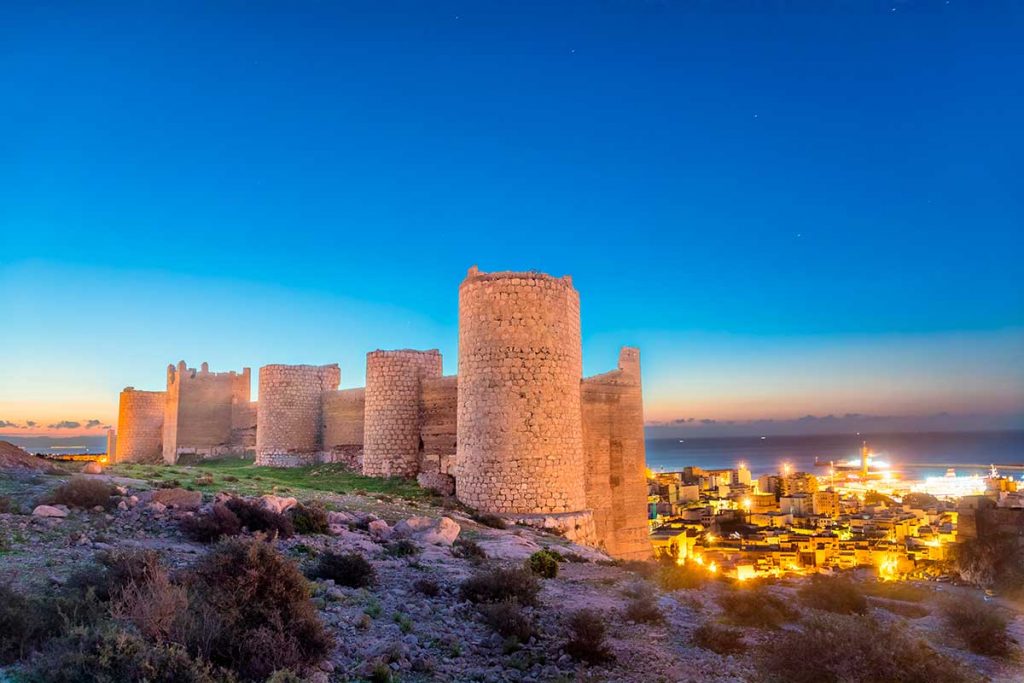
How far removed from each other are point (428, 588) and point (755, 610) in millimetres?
3751

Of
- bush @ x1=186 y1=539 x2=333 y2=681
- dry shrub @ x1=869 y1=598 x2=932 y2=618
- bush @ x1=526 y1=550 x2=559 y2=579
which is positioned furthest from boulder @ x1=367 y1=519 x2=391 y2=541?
dry shrub @ x1=869 y1=598 x2=932 y2=618

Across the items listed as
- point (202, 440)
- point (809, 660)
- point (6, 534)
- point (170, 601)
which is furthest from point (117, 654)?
point (202, 440)

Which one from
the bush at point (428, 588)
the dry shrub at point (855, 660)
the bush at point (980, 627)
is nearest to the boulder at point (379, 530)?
the bush at point (428, 588)

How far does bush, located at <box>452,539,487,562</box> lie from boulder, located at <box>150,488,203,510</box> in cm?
406

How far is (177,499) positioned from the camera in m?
10.8

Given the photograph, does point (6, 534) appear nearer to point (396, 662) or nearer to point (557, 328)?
point (396, 662)

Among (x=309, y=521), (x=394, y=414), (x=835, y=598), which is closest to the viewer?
(x=835, y=598)

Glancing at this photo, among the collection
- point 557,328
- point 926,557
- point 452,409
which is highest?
point 557,328

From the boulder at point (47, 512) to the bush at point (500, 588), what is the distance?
5773mm

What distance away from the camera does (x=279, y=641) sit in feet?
17.7

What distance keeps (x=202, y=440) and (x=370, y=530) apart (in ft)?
74.8

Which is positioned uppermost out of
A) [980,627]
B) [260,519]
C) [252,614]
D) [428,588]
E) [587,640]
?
[260,519]

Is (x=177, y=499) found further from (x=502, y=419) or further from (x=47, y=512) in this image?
(x=502, y=419)

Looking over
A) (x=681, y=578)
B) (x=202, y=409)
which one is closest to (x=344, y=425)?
(x=202, y=409)
